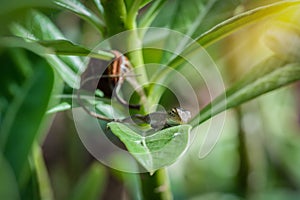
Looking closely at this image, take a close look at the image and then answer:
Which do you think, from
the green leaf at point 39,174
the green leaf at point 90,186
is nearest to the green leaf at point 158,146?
the green leaf at point 39,174

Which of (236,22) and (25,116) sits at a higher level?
(236,22)

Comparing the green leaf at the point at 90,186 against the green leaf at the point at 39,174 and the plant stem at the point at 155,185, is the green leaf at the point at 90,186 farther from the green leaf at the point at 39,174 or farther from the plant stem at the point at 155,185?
the plant stem at the point at 155,185

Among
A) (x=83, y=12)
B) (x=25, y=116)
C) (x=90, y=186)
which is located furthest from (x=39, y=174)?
(x=83, y=12)

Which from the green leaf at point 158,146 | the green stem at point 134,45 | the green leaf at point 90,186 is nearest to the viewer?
the green leaf at point 158,146

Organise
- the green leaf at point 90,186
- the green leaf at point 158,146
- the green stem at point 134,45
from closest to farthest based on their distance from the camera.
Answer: the green leaf at point 158,146, the green stem at point 134,45, the green leaf at point 90,186

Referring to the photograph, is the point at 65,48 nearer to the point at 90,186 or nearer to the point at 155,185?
the point at 155,185

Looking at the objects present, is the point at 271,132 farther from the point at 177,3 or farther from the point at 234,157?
the point at 177,3

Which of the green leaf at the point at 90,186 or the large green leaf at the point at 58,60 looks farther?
the green leaf at the point at 90,186

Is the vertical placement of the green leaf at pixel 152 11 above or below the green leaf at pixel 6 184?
above

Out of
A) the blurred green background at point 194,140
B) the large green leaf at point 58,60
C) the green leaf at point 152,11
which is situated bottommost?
the blurred green background at point 194,140
